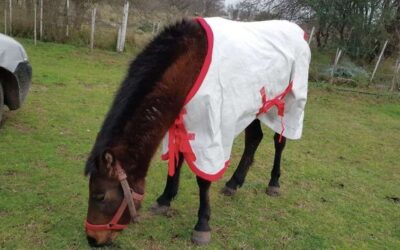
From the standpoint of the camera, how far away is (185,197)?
390 cm

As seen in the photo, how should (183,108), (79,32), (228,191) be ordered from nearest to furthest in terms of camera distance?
1. (183,108)
2. (228,191)
3. (79,32)

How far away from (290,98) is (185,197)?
54.0 inches

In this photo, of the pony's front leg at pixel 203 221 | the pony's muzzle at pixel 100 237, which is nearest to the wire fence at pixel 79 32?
the pony's front leg at pixel 203 221

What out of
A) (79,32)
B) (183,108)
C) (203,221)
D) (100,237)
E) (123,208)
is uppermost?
(183,108)

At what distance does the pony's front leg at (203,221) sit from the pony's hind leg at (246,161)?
0.86 m

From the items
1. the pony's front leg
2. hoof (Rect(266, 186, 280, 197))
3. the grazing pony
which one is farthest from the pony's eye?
hoof (Rect(266, 186, 280, 197))

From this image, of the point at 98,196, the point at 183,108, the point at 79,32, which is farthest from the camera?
the point at 79,32

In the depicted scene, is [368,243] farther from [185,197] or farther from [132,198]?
[132,198]

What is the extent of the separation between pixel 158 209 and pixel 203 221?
48 centimetres

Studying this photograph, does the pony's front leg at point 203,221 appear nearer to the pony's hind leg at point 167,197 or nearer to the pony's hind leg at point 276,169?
the pony's hind leg at point 167,197

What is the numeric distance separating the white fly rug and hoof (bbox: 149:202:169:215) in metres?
0.61

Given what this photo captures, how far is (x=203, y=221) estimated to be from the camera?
3238 mm

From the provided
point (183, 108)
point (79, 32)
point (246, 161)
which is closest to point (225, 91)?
point (183, 108)

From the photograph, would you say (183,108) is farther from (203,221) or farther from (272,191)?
(272,191)
